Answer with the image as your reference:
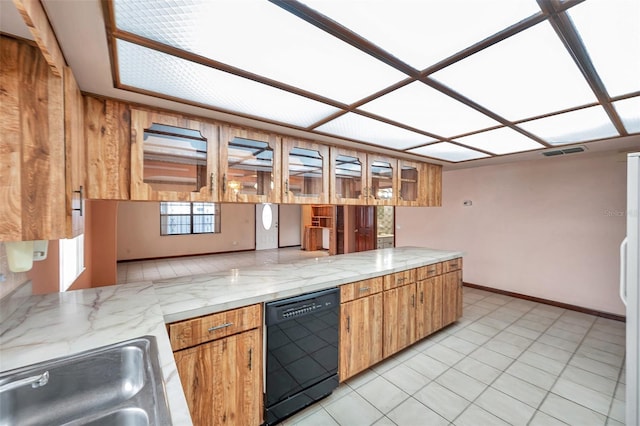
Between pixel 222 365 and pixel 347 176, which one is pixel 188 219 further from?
pixel 222 365

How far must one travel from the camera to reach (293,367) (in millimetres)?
1796

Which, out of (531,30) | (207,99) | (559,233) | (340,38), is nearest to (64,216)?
(207,99)

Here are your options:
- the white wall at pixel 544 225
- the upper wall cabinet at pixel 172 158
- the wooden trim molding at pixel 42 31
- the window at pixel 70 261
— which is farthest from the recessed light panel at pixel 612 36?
the window at pixel 70 261

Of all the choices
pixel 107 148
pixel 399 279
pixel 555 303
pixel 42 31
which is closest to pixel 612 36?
pixel 399 279

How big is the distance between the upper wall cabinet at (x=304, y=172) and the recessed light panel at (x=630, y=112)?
211 centimetres

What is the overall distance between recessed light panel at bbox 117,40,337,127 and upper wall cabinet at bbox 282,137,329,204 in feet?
1.35

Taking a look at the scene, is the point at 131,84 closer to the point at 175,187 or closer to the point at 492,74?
the point at 175,187

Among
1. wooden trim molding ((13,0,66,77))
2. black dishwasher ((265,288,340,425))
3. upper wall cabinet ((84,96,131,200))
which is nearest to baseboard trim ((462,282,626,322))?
black dishwasher ((265,288,340,425))

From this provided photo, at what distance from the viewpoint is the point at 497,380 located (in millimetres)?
2242

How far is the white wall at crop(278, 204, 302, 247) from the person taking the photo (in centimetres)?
998

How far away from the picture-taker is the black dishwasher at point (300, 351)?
1.70m

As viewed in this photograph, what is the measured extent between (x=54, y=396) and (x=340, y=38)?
5.63 ft

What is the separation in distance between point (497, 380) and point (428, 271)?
3.48 ft

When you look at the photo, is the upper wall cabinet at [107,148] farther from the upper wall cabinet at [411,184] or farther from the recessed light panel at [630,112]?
the recessed light panel at [630,112]
